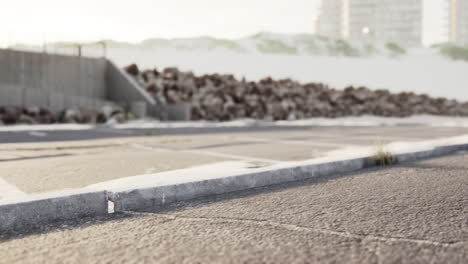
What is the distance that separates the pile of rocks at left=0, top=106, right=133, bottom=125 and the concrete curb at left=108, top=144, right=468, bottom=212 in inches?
486

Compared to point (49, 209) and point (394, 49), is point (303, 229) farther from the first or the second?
point (394, 49)

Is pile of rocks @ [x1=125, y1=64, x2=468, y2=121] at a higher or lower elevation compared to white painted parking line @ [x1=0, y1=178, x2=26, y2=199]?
higher

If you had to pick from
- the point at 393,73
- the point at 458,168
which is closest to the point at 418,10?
the point at 393,73

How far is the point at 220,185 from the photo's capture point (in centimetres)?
395

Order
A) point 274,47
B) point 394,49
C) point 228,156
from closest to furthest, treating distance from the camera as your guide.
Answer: point 228,156, point 394,49, point 274,47

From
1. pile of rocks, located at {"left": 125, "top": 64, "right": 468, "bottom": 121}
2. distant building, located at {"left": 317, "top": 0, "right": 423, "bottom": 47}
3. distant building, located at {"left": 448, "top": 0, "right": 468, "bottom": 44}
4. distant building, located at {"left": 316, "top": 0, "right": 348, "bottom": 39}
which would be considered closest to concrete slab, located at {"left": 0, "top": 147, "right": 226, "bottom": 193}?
pile of rocks, located at {"left": 125, "top": 64, "right": 468, "bottom": 121}

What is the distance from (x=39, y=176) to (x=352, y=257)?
372 cm

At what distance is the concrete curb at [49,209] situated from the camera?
2818 millimetres

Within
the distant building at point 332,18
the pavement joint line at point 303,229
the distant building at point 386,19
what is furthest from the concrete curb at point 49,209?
the distant building at point 332,18

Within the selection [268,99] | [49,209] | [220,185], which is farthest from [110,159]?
[268,99]

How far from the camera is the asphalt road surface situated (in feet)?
7.35

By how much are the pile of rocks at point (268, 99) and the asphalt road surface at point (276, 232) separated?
1616cm

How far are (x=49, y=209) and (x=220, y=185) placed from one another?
4.90ft

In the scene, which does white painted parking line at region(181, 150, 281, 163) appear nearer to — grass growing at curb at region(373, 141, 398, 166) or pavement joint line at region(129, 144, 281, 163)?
pavement joint line at region(129, 144, 281, 163)
